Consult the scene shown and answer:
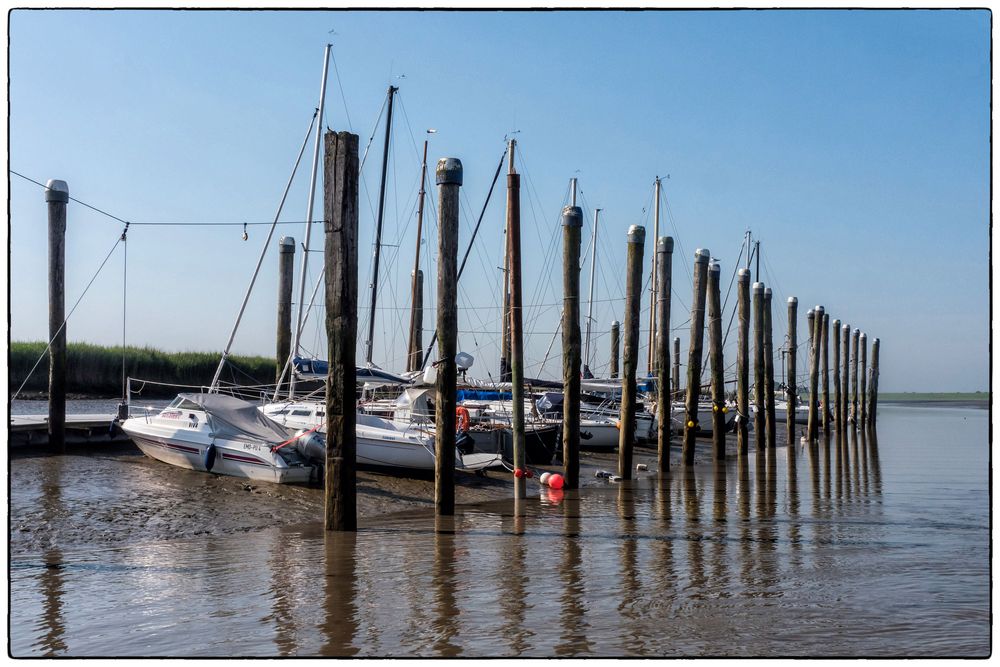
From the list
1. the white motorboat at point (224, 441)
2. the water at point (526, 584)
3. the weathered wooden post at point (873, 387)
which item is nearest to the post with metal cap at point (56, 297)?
the white motorboat at point (224, 441)

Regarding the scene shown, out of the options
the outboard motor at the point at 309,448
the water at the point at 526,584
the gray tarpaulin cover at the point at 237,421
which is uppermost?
the gray tarpaulin cover at the point at 237,421

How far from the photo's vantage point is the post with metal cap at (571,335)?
18484 mm

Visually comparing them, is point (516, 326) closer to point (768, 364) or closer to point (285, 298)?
point (285, 298)

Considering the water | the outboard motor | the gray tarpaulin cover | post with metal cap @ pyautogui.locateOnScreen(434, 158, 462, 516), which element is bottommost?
the water

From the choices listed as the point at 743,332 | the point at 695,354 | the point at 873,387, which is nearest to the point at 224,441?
the point at 695,354

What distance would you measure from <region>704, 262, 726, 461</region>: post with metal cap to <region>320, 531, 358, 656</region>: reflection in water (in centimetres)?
1698

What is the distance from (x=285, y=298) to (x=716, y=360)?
492 inches

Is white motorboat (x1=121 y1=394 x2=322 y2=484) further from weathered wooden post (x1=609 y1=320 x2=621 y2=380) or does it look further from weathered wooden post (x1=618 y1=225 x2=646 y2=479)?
weathered wooden post (x1=609 y1=320 x2=621 y2=380)

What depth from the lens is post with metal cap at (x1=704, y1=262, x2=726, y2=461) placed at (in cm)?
2772

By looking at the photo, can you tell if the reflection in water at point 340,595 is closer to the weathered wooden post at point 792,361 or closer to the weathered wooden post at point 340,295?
the weathered wooden post at point 340,295

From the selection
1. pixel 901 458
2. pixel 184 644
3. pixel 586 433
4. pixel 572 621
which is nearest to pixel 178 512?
pixel 184 644

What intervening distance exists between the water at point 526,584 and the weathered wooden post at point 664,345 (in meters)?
6.84

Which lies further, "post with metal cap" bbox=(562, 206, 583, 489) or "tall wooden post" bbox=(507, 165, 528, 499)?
"post with metal cap" bbox=(562, 206, 583, 489)

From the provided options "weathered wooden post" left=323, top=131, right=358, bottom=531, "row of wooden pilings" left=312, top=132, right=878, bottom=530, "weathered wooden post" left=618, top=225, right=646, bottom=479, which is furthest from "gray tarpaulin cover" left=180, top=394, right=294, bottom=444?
"weathered wooden post" left=618, top=225, right=646, bottom=479
